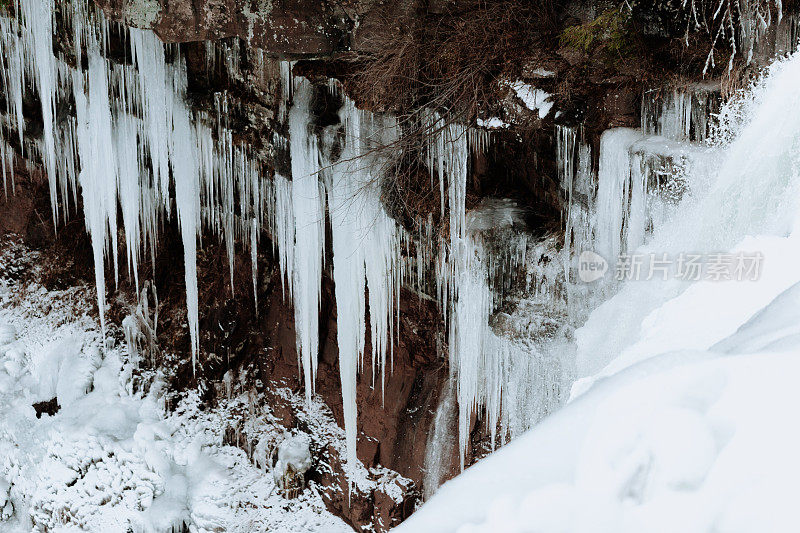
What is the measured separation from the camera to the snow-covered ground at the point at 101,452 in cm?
693

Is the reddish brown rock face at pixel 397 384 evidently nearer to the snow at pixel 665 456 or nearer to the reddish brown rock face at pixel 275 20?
the reddish brown rock face at pixel 275 20

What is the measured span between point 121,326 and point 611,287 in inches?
237

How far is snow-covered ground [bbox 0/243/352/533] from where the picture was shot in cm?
693

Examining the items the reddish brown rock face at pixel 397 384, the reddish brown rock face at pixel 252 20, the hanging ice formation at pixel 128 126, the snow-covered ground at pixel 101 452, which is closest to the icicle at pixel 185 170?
the hanging ice formation at pixel 128 126

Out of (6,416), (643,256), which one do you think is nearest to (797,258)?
(643,256)

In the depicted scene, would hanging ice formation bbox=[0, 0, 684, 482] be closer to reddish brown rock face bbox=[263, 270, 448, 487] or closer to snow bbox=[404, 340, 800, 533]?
reddish brown rock face bbox=[263, 270, 448, 487]

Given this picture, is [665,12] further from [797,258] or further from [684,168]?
[797,258]

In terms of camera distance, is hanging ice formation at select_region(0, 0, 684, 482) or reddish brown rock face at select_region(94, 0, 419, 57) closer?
reddish brown rock face at select_region(94, 0, 419, 57)

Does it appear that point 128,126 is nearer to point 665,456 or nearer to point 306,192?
point 306,192

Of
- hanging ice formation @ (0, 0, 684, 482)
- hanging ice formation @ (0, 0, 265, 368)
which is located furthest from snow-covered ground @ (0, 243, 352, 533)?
hanging ice formation @ (0, 0, 684, 482)

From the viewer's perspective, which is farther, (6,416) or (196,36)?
(6,416)

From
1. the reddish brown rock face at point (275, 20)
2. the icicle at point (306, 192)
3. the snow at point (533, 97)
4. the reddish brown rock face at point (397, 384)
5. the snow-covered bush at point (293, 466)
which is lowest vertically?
the snow-covered bush at point (293, 466)

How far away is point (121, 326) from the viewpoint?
305 inches

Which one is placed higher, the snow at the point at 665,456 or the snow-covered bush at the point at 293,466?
the snow at the point at 665,456
